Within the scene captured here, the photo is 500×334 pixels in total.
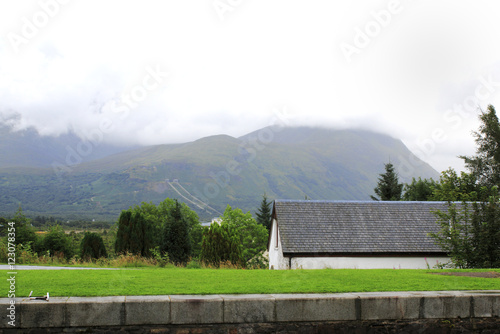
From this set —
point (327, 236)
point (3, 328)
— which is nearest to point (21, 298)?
point (3, 328)

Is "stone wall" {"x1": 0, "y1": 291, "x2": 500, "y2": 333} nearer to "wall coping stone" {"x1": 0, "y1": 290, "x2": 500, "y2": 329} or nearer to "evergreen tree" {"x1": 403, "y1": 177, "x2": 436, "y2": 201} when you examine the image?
"wall coping stone" {"x1": 0, "y1": 290, "x2": 500, "y2": 329}

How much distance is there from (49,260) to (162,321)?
1617 centimetres

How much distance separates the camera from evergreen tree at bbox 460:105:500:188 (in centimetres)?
4131

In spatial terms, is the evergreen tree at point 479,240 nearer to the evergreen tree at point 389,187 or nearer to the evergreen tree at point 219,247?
the evergreen tree at point 219,247

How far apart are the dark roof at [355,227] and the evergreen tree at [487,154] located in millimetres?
19903

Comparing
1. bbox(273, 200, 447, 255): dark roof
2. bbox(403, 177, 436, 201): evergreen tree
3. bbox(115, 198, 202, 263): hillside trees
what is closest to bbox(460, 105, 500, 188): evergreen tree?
bbox(403, 177, 436, 201): evergreen tree

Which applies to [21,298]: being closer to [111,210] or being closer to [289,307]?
[289,307]

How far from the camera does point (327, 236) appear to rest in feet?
75.3

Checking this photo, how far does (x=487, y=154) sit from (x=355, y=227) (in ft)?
87.8

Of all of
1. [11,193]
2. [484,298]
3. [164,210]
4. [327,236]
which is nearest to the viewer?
[484,298]

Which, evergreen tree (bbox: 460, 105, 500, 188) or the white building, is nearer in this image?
the white building

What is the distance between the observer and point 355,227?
2372cm

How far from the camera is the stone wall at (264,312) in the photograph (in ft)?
20.0

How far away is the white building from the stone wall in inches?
580
